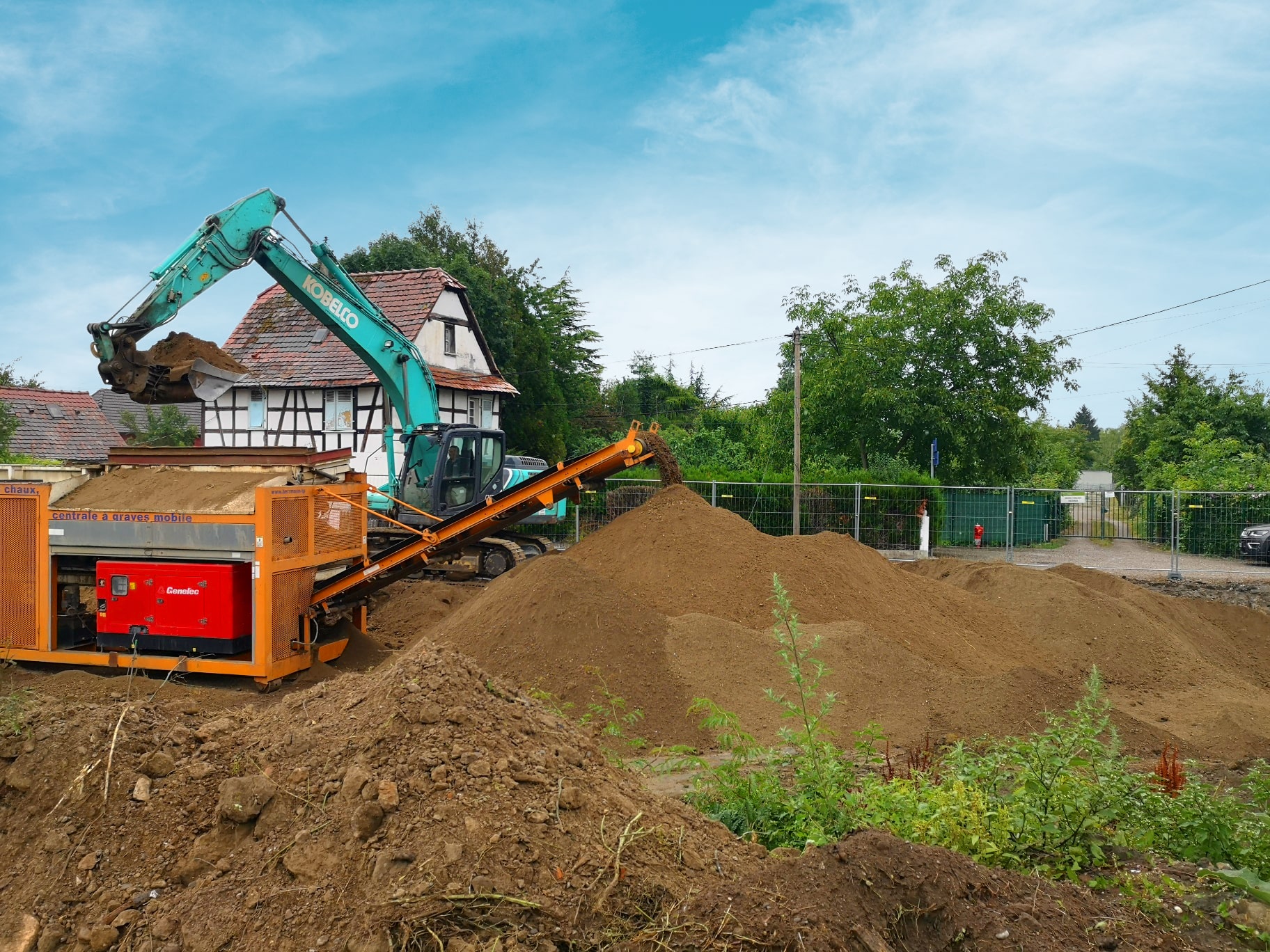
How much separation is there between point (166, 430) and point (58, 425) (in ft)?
28.9

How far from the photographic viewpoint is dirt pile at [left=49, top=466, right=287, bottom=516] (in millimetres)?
8555

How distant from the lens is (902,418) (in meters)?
23.3

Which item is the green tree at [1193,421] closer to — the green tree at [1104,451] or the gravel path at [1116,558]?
the gravel path at [1116,558]

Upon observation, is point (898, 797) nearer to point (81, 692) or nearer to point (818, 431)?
point (81, 692)

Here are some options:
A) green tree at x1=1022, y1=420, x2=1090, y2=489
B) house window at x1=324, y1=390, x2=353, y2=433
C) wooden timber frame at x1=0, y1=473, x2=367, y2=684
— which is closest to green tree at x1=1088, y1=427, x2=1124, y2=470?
green tree at x1=1022, y1=420, x2=1090, y2=489

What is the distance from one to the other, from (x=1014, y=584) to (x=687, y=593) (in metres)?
5.12

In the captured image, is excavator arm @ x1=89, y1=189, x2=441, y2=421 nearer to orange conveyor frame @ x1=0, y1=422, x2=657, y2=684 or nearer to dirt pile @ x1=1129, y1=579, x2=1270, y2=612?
orange conveyor frame @ x1=0, y1=422, x2=657, y2=684

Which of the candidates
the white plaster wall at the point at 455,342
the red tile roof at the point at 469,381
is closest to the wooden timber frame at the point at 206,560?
the red tile roof at the point at 469,381

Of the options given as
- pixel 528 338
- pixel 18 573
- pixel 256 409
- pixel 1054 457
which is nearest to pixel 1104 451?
pixel 1054 457

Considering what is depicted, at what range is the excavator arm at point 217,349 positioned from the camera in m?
10.5

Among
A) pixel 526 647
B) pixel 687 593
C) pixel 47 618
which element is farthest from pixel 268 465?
pixel 687 593

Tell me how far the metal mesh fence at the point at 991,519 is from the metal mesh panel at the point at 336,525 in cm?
930

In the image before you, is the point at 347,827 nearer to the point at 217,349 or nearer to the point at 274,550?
the point at 274,550

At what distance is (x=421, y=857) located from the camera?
10.1ft
